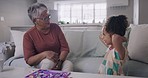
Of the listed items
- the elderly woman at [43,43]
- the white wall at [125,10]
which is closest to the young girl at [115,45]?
the elderly woman at [43,43]

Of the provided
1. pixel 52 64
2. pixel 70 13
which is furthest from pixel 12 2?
pixel 52 64

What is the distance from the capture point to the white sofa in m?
1.69

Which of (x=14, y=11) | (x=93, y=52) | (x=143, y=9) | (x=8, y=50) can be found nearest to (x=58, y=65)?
(x=93, y=52)

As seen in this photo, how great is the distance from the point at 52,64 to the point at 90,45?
79cm

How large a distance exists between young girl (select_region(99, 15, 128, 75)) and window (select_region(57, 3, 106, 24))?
5435 millimetres

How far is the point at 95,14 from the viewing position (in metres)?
6.94

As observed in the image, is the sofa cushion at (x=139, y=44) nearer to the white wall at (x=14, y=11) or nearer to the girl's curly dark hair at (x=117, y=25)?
the girl's curly dark hair at (x=117, y=25)

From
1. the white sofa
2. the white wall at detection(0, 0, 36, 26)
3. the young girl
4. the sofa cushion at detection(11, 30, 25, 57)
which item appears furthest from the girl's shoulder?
the white wall at detection(0, 0, 36, 26)

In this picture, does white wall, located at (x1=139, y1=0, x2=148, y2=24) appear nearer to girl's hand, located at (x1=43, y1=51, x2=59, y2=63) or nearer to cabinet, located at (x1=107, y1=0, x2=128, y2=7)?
cabinet, located at (x1=107, y1=0, x2=128, y2=7)

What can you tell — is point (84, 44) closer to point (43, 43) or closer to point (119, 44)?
point (43, 43)

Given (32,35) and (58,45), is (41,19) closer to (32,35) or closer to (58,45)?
(32,35)

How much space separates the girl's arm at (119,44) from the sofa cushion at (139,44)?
0.61m

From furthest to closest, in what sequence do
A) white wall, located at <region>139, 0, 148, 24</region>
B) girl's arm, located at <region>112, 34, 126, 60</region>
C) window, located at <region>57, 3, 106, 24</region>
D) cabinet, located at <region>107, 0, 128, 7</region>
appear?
window, located at <region>57, 3, 106, 24</region>
cabinet, located at <region>107, 0, 128, 7</region>
white wall, located at <region>139, 0, 148, 24</region>
girl's arm, located at <region>112, 34, 126, 60</region>

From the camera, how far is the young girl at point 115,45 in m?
1.24
